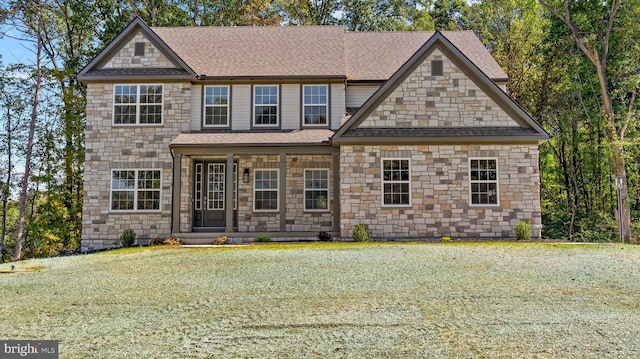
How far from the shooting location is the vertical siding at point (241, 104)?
17.1 metres

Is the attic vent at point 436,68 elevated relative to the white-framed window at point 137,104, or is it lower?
elevated

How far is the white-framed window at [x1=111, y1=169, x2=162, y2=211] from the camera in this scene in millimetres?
16172

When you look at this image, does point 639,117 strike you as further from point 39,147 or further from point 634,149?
point 39,147

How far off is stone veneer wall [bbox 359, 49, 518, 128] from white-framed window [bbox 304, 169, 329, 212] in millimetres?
3064

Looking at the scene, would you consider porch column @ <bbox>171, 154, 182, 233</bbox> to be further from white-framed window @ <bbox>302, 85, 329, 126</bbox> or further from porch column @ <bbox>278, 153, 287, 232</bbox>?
white-framed window @ <bbox>302, 85, 329, 126</bbox>

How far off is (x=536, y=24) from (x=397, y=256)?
64.2 feet

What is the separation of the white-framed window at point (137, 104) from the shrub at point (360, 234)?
25.8ft

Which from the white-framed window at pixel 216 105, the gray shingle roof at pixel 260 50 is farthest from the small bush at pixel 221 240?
the gray shingle roof at pixel 260 50

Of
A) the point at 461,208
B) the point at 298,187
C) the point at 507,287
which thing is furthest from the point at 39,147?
the point at 507,287

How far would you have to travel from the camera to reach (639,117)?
2014cm

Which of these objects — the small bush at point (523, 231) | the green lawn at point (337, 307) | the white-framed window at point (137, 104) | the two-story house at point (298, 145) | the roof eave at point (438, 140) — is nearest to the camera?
the green lawn at point (337, 307)

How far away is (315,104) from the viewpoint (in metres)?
17.2

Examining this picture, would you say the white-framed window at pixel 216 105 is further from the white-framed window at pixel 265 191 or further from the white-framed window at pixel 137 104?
the white-framed window at pixel 265 191

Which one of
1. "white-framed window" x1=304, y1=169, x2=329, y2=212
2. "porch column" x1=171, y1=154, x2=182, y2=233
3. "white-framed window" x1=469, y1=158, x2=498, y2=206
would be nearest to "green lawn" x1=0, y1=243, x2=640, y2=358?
"white-framed window" x1=469, y1=158, x2=498, y2=206
